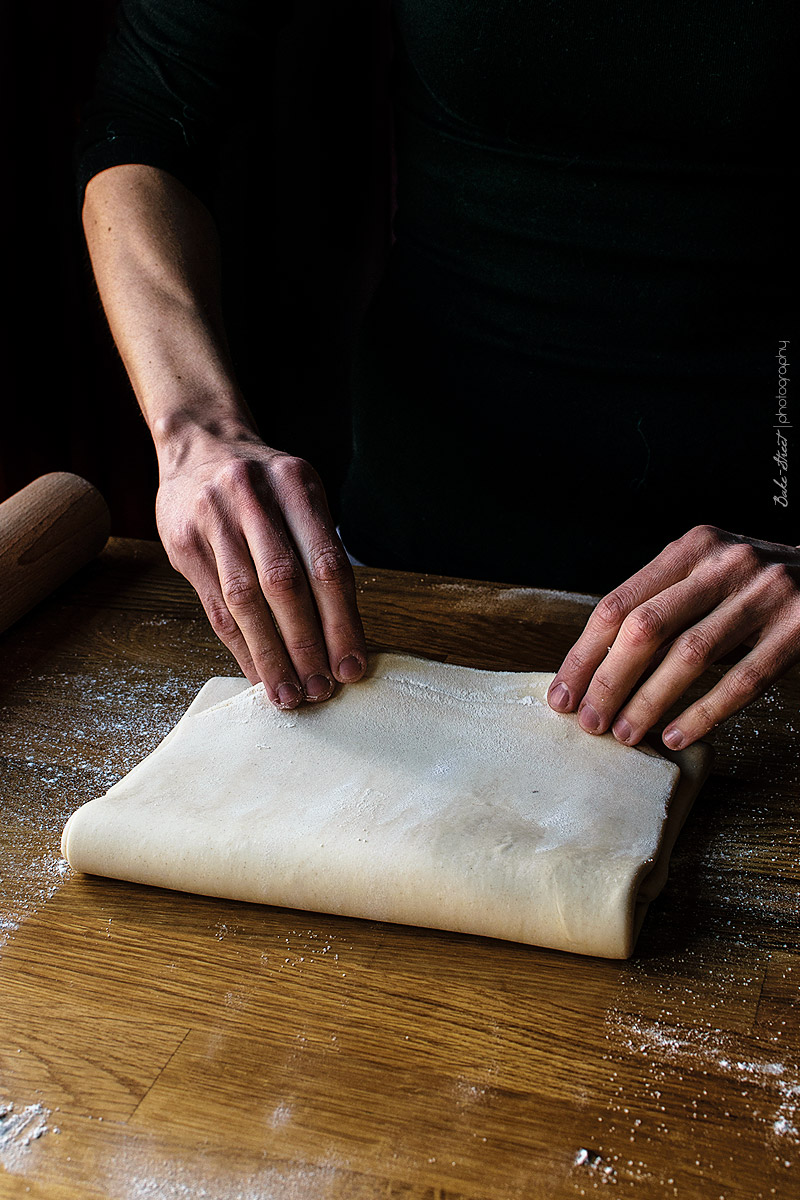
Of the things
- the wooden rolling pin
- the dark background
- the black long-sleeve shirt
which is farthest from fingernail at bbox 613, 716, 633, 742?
the dark background

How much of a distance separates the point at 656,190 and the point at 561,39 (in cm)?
24

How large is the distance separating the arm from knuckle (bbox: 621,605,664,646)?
0.98ft

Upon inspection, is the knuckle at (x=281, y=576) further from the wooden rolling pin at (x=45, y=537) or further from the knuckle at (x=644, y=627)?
the wooden rolling pin at (x=45, y=537)

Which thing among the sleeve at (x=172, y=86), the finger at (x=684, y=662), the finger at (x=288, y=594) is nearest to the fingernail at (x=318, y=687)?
the finger at (x=288, y=594)

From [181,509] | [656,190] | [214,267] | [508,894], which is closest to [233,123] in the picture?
[214,267]

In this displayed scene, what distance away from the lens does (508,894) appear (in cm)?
94

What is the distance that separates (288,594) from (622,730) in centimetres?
38

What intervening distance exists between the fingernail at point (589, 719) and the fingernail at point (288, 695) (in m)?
0.31

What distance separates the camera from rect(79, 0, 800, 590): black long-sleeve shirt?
1.36m

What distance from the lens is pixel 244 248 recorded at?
2758 millimetres

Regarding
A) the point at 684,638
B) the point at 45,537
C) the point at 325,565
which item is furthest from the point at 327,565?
the point at 45,537

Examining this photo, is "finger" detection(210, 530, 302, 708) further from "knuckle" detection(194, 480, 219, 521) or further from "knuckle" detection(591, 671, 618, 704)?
"knuckle" detection(591, 671, 618, 704)

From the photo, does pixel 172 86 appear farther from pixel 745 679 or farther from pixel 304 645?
pixel 745 679

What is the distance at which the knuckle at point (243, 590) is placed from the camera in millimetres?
1119
